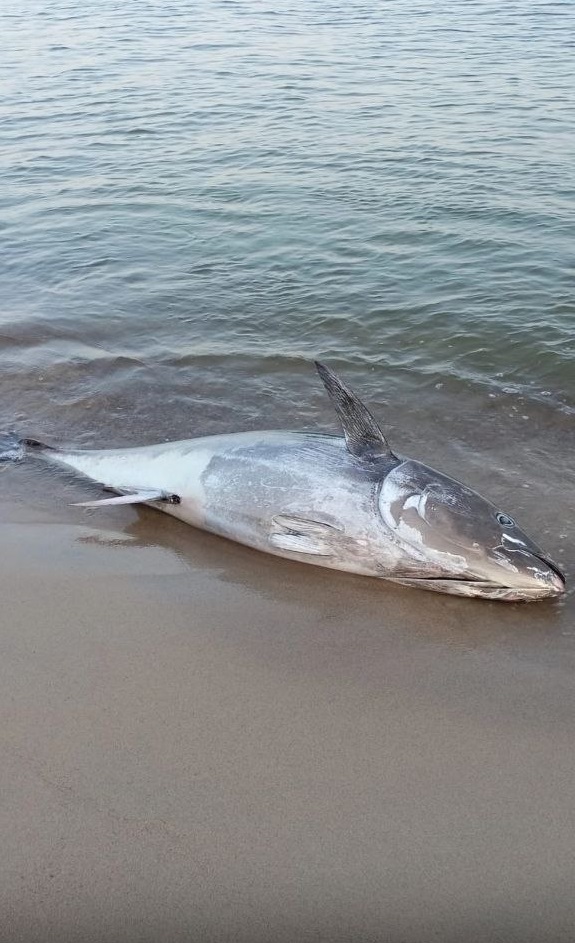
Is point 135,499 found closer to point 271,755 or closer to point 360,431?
point 360,431

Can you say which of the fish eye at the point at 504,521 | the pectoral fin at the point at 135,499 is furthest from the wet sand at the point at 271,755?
the fish eye at the point at 504,521

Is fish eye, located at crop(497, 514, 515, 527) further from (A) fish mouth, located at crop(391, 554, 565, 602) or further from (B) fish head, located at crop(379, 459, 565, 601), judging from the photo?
(A) fish mouth, located at crop(391, 554, 565, 602)

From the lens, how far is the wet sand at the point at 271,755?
3426 mm

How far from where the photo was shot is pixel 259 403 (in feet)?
25.8

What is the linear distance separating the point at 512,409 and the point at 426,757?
411 centimetres

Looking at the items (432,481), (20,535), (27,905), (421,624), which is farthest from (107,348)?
(27,905)

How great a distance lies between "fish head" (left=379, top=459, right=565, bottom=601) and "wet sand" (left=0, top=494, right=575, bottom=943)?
147 millimetres

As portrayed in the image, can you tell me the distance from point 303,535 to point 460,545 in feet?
3.14

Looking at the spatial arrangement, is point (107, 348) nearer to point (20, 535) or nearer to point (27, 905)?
point (20, 535)

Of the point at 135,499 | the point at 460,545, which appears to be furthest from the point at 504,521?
the point at 135,499

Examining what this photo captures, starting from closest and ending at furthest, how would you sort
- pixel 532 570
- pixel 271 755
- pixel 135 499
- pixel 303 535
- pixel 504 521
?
pixel 271 755 → pixel 532 570 → pixel 504 521 → pixel 303 535 → pixel 135 499

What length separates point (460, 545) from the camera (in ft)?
16.9

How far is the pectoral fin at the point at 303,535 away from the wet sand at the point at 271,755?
18cm

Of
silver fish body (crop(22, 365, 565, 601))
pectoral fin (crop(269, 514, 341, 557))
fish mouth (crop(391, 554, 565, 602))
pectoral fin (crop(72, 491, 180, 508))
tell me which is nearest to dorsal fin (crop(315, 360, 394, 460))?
silver fish body (crop(22, 365, 565, 601))
